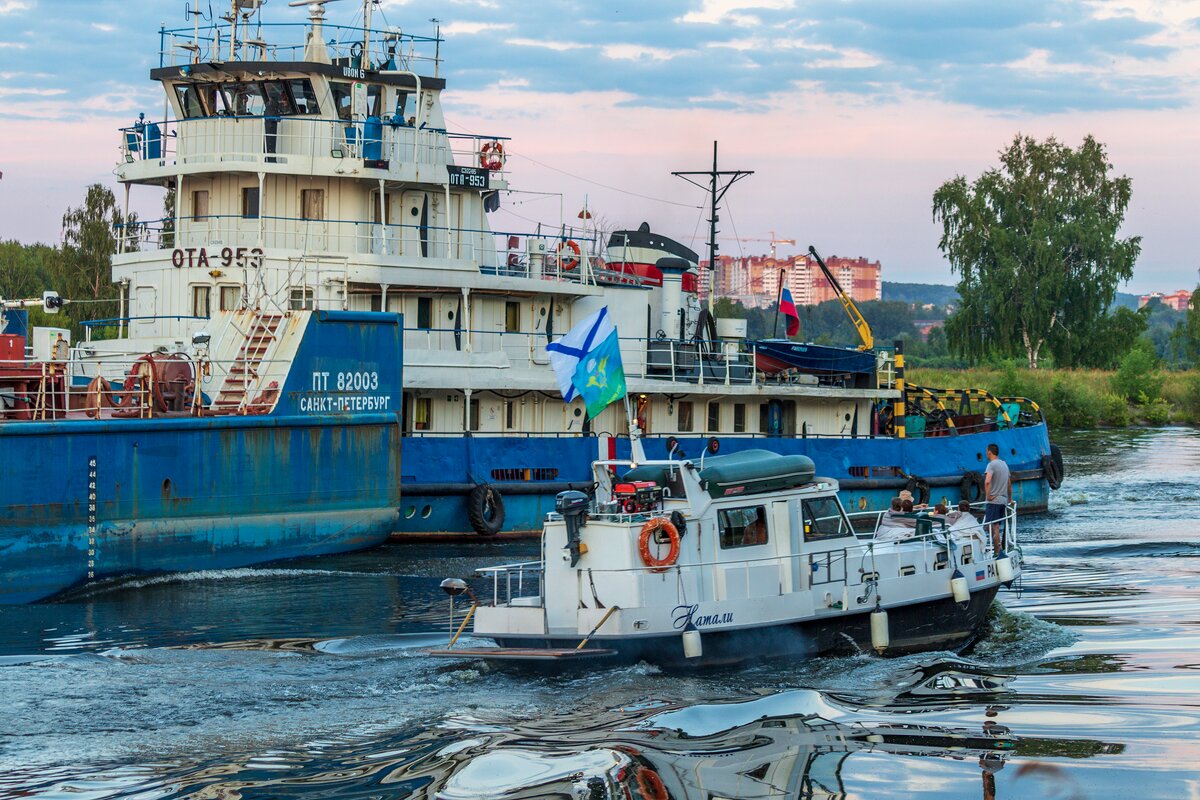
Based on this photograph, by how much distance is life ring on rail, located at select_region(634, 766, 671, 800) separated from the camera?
11203mm

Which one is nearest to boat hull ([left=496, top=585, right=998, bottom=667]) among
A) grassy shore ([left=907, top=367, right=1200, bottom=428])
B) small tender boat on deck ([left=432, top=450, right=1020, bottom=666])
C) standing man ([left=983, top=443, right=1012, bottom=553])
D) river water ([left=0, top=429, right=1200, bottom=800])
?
small tender boat on deck ([left=432, top=450, right=1020, bottom=666])

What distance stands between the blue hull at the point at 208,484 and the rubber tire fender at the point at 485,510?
64.9 inches

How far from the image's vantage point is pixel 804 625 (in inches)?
619

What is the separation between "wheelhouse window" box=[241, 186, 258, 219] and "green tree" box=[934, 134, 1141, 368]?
43.6 m

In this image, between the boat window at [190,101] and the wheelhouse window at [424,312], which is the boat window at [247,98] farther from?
the wheelhouse window at [424,312]

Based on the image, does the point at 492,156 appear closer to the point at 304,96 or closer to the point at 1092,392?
the point at 304,96

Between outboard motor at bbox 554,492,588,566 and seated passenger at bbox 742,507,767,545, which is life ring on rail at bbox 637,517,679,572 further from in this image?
seated passenger at bbox 742,507,767,545

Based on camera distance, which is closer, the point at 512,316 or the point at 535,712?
the point at 535,712

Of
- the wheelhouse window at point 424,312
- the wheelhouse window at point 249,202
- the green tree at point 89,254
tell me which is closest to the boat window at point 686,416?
the wheelhouse window at point 424,312

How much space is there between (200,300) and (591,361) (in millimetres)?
12337

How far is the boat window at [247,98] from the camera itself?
26047 mm

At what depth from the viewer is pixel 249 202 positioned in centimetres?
2595

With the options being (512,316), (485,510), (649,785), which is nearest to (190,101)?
(512,316)

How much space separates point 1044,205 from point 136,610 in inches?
2123
